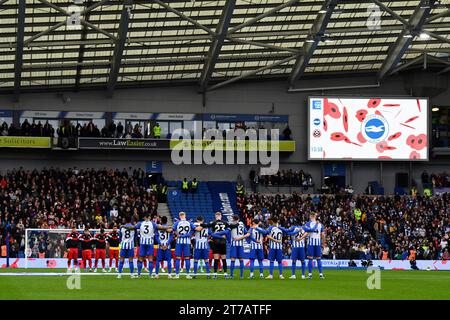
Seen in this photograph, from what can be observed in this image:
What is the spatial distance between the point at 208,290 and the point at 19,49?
101 ft

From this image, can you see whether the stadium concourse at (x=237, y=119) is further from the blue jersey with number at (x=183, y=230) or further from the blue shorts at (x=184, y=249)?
the blue jersey with number at (x=183, y=230)

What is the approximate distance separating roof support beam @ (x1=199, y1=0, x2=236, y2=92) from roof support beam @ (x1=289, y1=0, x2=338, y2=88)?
5.67m

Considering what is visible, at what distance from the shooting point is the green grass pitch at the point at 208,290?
73.5ft

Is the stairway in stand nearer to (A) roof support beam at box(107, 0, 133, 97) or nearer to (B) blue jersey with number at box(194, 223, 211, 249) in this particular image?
(A) roof support beam at box(107, 0, 133, 97)

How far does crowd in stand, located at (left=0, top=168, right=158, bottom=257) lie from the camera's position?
50688 mm

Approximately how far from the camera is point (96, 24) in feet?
170

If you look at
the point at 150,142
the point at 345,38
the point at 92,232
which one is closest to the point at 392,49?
the point at 345,38

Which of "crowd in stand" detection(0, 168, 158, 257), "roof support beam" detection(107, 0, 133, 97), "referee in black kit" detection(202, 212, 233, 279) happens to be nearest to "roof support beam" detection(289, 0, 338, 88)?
"roof support beam" detection(107, 0, 133, 97)

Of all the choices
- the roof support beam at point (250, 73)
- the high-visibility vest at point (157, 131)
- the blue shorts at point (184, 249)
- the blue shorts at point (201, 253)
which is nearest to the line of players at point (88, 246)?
the blue shorts at point (184, 249)

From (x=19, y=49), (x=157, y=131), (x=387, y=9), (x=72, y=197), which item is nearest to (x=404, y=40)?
(x=387, y=9)
